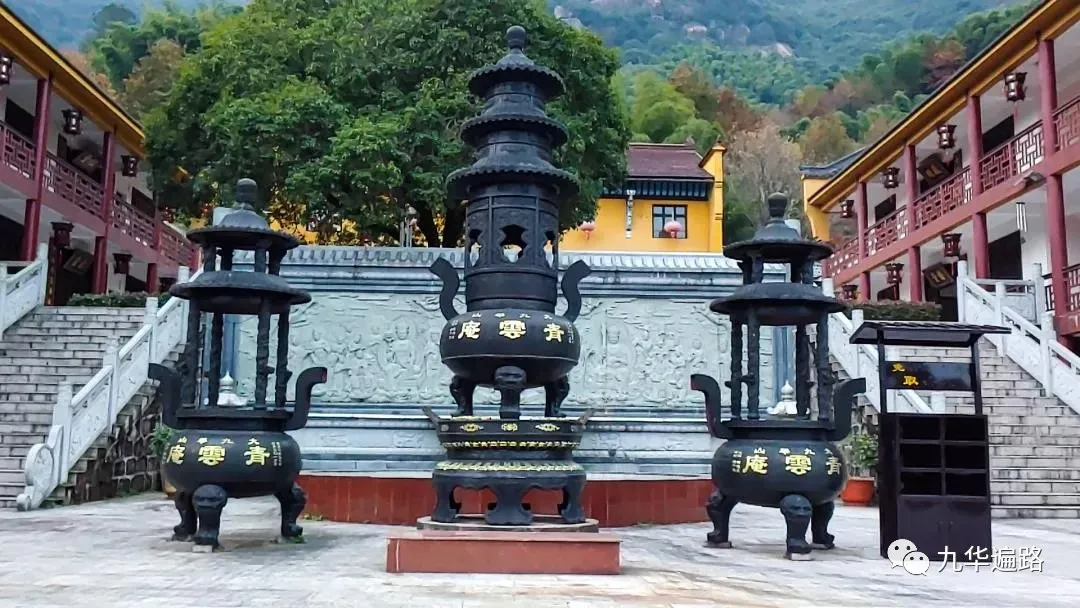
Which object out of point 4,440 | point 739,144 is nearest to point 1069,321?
point 4,440

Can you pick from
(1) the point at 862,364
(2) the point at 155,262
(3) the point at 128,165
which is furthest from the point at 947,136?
(2) the point at 155,262

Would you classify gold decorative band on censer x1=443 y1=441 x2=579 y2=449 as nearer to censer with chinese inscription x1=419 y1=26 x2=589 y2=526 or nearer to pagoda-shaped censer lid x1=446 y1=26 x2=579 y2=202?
censer with chinese inscription x1=419 y1=26 x2=589 y2=526

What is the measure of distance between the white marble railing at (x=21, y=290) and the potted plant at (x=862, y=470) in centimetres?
1212

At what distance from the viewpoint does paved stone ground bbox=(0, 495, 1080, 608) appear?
506 cm

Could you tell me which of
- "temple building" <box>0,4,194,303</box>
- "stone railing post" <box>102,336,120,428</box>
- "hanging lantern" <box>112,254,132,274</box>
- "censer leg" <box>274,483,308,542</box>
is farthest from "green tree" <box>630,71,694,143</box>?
"censer leg" <box>274,483,308,542</box>

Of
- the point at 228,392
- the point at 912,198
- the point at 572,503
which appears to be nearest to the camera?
the point at 572,503

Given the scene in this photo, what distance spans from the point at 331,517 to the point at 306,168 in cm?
868

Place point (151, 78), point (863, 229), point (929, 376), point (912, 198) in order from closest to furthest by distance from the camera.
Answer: point (929, 376)
point (912, 198)
point (863, 229)
point (151, 78)

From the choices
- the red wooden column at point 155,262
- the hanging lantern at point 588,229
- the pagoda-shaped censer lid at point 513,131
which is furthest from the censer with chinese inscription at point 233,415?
the hanging lantern at point 588,229

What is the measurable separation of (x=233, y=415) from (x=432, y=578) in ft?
7.95

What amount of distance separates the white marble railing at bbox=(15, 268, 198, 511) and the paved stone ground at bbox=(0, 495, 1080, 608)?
1.68 metres

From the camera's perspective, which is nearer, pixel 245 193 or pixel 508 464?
pixel 508 464

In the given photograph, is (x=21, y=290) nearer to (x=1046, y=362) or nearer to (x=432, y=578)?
(x=432, y=578)

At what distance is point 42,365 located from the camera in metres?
13.3
